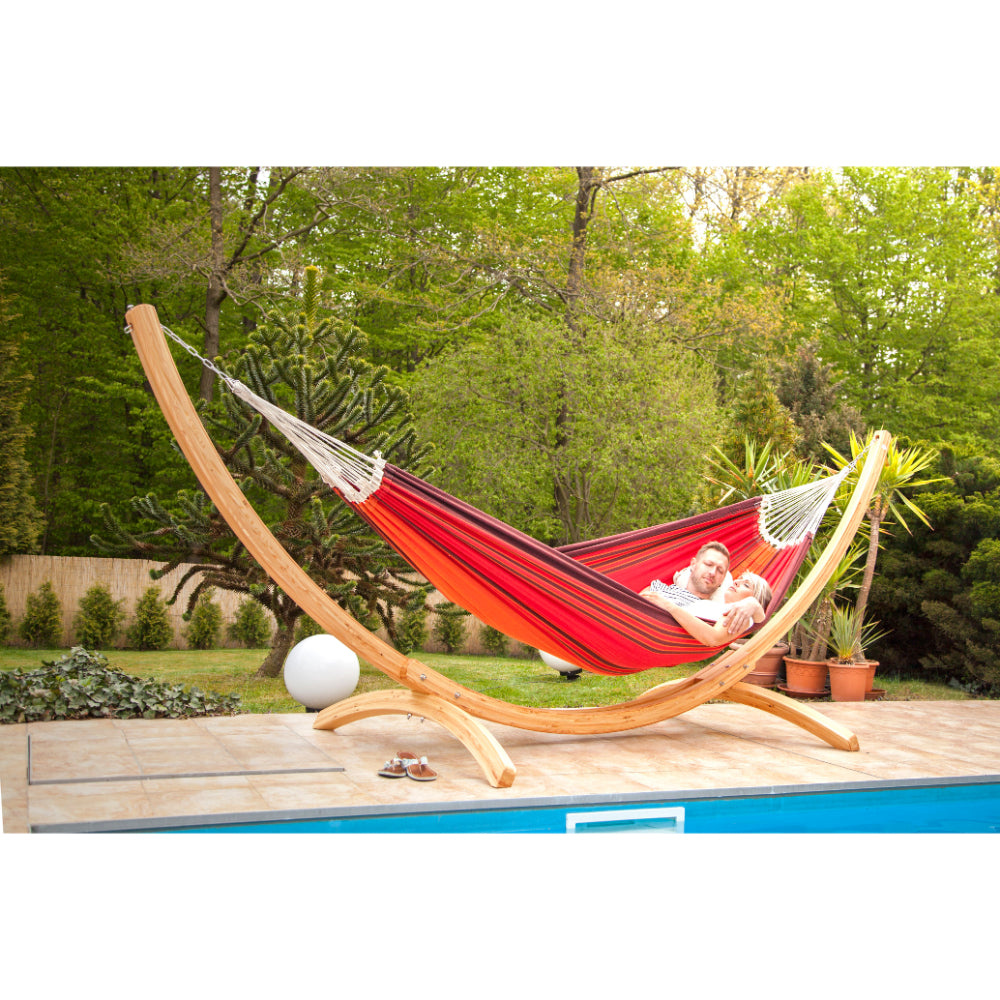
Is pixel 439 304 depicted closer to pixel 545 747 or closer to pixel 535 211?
pixel 535 211

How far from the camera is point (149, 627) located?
8125 mm

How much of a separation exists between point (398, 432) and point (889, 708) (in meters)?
3.64

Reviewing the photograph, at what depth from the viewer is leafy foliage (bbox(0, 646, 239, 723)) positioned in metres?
4.88

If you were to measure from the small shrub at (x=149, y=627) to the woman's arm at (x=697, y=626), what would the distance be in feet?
17.1

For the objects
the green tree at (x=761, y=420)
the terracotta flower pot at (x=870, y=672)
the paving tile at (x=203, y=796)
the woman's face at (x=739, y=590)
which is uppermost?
the green tree at (x=761, y=420)

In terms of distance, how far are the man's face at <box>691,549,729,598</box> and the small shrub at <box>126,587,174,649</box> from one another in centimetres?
514

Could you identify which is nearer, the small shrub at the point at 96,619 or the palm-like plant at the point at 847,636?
the palm-like plant at the point at 847,636

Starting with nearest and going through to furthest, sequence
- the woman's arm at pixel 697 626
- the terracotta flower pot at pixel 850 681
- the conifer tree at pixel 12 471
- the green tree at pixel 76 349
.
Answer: the woman's arm at pixel 697 626 → the terracotta flower pot at pixel 850 681 → the conifer tree at pixel 12 471 → the green tree at pixel 76 349

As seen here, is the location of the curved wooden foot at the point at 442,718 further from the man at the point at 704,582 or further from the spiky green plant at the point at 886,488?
the spiky green plant at the point at 886,488

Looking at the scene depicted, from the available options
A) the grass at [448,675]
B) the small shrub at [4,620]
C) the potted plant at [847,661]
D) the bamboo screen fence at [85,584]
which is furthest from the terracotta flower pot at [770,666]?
the small shrub at [4,620]

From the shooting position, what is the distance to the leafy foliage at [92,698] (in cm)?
488
